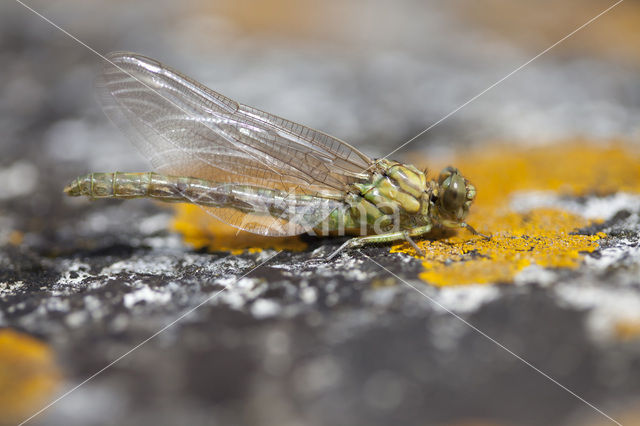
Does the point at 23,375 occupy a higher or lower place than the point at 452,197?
lower

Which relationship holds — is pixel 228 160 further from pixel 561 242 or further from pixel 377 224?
pixel 561 242

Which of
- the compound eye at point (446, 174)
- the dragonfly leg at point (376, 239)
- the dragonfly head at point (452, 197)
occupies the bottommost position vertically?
the dragonfly leg at point (376, 239)

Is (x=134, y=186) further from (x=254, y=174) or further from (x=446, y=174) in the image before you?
(x=446, y=174)

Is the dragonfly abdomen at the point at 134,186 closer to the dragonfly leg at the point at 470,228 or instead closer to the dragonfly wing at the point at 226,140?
the dragonfly wing at the point at 226,140

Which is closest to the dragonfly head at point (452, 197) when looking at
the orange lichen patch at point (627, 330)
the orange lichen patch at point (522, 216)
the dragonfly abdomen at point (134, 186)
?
the orange lichen patch at point (522, 216)

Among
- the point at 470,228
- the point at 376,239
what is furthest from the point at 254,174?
the point at 470,228
